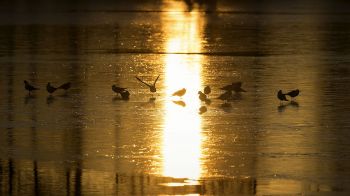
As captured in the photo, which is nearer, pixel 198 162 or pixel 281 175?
pixel 281 175

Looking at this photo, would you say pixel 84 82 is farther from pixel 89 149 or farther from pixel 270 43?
pixel 270 43

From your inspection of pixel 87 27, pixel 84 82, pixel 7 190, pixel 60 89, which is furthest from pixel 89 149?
pixel 87 27

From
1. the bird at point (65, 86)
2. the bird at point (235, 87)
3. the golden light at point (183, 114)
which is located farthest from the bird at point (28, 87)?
the bird at point (235, 87)

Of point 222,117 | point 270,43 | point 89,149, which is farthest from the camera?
point 270,43

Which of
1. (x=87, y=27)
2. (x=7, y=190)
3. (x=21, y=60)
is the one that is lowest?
(x=7, y=190)

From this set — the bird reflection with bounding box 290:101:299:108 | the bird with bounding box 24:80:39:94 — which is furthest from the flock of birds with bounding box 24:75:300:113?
the bird reflection with bounding box 290:101:299:108

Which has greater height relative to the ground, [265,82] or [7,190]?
[265,82]

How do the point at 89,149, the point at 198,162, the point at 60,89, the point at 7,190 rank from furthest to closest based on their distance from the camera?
the point at 60,89 < the point at 89,149 < the point at 198,162 < the point at 7,190

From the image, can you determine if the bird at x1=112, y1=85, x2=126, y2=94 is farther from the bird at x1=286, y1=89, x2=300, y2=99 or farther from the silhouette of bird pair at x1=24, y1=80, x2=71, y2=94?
the bird at x1=286, y1=89, x2=300, y2=99

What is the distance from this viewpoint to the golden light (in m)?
12.6

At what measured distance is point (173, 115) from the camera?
16672 mm

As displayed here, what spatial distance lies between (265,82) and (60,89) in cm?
364

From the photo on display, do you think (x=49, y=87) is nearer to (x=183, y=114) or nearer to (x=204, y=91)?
(x=204, y=91)

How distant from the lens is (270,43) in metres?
30.0
